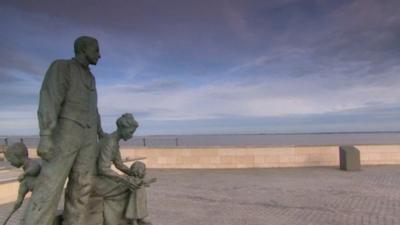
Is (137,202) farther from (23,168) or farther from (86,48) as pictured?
(86,48)

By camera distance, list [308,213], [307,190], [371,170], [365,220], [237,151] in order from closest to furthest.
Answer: [365,220]
[308,213]
[307,190]
[371,170]
[237,151]

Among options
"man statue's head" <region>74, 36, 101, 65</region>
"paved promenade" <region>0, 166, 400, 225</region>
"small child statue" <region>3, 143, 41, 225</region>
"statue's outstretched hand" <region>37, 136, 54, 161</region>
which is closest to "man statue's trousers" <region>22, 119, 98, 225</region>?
"statue's outstretched hand" <region>37, 136, 54, 161</region>

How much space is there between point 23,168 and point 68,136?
28.7 inches

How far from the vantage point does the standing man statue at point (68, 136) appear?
3619 mm

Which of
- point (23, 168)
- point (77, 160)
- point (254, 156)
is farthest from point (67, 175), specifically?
point (254, 156)

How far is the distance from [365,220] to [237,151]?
426 inches

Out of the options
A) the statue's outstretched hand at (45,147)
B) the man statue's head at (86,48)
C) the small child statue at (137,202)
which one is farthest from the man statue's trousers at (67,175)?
the man statue's head at (86,48)

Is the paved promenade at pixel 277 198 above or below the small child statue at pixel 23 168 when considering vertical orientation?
below

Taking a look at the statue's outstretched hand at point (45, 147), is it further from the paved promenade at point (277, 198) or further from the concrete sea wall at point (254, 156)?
the concrete sea wall at point (254, 156)

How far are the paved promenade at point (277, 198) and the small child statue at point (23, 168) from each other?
13.6 ft

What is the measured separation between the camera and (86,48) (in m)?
4.08

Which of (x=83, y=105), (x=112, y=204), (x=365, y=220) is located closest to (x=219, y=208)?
(x=365, y=220)

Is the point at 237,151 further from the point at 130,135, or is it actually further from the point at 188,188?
the point at 130,135

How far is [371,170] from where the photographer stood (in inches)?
657
